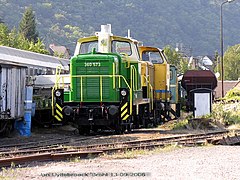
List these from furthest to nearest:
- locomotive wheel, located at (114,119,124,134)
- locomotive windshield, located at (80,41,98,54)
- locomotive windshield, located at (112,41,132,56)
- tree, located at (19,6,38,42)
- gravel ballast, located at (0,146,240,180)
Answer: tree, located at (19,6,38,42) → locomotive windshield, located at (80,41,98,54) → locomotive windshield, located at (112,41,132,56) → locomotive wheel, located at (114,119,124,134) → gravel ballast, located at (0,146,240,180)

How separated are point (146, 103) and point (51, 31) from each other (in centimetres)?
18023

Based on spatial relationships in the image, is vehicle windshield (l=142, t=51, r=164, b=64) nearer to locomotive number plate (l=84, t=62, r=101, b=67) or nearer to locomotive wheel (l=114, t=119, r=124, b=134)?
locomotive wheel (l=114, t=119, r=124, b=134)

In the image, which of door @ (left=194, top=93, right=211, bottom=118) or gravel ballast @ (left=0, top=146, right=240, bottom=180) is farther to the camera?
door @ (left=194, top=93, right=211, bottom=118)

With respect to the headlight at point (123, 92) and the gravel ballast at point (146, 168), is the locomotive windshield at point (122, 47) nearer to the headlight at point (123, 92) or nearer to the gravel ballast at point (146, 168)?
the headlight at point (123, 92)

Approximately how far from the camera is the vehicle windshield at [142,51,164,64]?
21.2 m

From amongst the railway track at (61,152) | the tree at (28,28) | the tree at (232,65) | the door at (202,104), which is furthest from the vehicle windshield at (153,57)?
the tree at (28,28)

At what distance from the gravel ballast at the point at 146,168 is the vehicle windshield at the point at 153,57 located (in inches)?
393

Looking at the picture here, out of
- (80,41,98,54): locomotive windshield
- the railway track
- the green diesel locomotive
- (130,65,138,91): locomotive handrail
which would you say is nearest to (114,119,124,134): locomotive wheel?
the green diesel locomotive

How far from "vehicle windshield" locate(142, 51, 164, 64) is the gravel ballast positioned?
999 cm

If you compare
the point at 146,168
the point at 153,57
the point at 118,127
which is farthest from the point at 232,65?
the point at 146,168

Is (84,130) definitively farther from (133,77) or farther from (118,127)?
(133,77)

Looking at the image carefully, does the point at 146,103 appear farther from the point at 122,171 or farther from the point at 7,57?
the point at 122,171

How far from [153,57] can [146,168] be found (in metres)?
13.0

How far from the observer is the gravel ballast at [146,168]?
8.74 m
